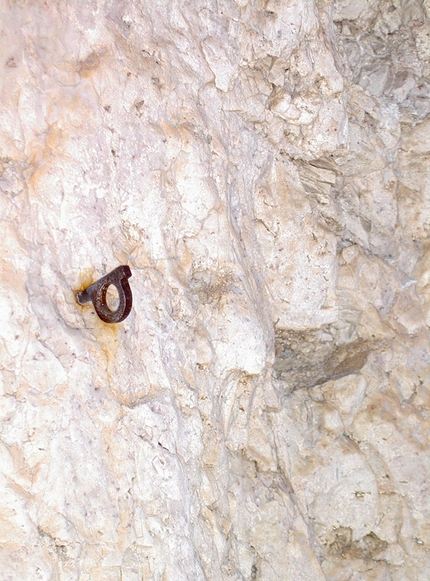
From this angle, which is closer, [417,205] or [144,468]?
[144,468]

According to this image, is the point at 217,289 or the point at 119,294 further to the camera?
the point at 217,289

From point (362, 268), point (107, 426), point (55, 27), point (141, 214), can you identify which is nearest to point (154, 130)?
point (141, 214)

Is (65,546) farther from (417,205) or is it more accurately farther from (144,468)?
(417,205)
